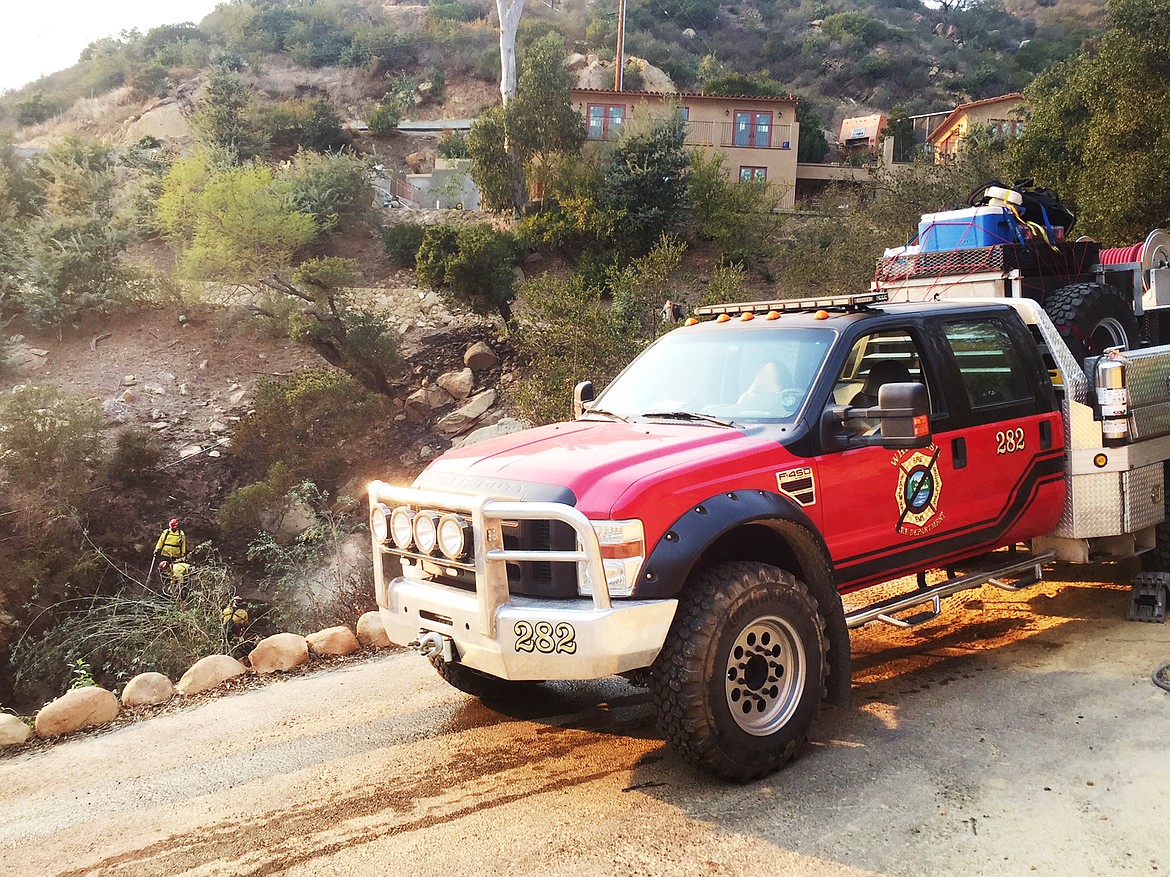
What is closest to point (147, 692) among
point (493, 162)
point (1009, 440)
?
point (1009, 440)

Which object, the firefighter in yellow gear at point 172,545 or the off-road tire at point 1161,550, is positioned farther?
the firefighter in yellow gear at point 172,545

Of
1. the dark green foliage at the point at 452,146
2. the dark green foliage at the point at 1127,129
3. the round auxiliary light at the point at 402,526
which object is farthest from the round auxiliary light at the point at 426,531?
the dark green foliage at the point at 452,146

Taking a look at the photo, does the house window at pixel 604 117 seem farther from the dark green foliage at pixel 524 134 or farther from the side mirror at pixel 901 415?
the side mirror at pixel 901 415

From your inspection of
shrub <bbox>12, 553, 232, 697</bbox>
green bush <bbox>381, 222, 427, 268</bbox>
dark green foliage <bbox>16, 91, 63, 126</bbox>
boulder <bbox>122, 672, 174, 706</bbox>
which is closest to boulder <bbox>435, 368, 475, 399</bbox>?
green bush <bbox>381, 222, 427, 268</bbox>

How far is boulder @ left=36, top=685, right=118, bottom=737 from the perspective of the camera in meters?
5.61

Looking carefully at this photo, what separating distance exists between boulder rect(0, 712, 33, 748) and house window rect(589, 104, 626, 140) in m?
32.7

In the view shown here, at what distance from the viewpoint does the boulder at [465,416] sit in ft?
70.6

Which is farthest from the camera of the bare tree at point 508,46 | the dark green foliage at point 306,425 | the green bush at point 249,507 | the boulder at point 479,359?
the bare tree at point 508,46

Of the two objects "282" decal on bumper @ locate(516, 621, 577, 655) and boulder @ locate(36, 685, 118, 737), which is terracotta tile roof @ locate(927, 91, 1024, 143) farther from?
boulder @ locate(36, 685, 118, 737)

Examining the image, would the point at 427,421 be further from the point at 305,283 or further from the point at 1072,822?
the point at 1072,822

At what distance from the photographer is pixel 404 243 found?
30.1 meters

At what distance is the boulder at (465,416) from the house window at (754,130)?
2026cm

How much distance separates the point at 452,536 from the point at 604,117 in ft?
111

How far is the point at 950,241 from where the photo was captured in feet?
23.2
